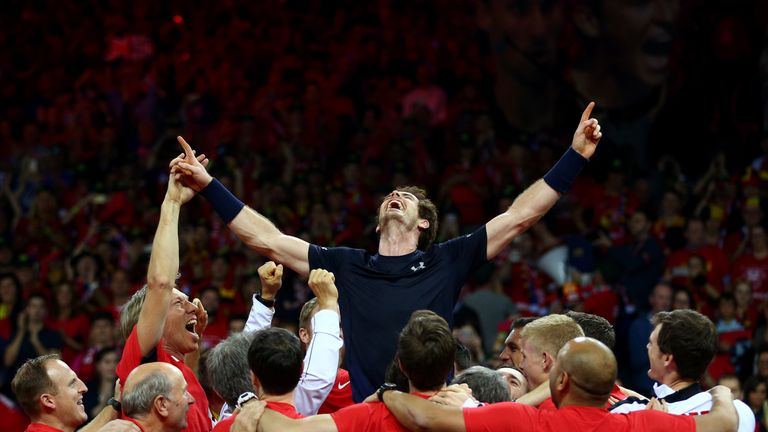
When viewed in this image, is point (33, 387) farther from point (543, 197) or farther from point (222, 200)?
point (543, 197)

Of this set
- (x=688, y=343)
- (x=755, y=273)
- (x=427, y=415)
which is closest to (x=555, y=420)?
(x=427, y=415)

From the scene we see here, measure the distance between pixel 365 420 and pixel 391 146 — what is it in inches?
352

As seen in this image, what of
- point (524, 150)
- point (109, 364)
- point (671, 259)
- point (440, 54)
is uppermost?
point (440, 54)

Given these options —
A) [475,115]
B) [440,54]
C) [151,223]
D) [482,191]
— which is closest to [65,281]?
[151,223]

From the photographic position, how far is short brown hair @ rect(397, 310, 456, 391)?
13.5ft

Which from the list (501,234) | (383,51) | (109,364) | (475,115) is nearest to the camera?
(501,234)

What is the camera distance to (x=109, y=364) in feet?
30.8

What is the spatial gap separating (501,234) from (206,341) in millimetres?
5088

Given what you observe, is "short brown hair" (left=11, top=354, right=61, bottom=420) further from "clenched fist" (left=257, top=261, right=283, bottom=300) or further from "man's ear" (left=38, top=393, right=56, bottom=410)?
"clenched fist" (left=257, top=261, right=283, bottom=300)

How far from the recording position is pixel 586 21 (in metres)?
14.2

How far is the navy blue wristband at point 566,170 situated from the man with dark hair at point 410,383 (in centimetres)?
133

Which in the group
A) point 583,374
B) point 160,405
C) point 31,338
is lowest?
point 31,338

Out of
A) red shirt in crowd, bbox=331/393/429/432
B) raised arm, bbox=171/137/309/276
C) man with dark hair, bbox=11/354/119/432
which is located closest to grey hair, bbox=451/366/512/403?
red shirt in crowd, bbox=331/393/429/432

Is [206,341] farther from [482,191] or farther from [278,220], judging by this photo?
[482,191]
